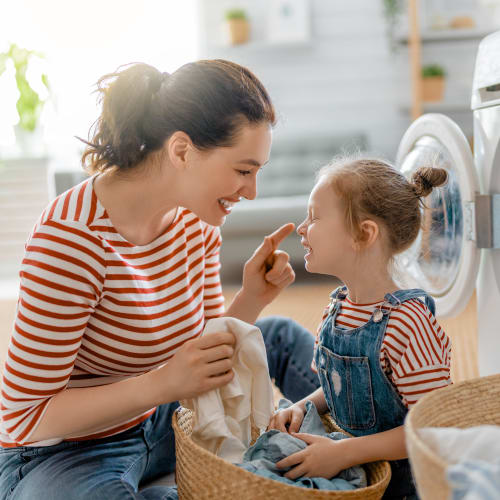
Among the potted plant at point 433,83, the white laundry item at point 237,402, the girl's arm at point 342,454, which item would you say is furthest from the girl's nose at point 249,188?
the potted plant at point 433,83

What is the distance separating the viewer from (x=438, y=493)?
0.64 metres

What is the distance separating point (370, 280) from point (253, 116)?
349mm

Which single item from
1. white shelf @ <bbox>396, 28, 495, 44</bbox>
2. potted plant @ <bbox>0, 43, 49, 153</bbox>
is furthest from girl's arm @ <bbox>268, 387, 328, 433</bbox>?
potted plant @ <bbox>0, 43, 49, 153</bbox>

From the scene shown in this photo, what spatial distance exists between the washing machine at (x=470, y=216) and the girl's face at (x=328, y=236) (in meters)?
0.15

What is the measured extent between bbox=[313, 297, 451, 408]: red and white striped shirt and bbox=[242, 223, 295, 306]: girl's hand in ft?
0.90

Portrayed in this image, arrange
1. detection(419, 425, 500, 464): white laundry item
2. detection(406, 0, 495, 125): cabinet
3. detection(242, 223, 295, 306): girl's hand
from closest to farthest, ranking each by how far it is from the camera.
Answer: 1. detection(419, 425, 500, 464): white laundry item
2. detection(242, 223, 295, 306): girl's hand
3. detection(406, 0, 495, 125): cabinet

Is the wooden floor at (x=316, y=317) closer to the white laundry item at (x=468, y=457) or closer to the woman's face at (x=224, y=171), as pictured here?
the woman's face at (x=224, y=171)

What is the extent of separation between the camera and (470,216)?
4.34 feet

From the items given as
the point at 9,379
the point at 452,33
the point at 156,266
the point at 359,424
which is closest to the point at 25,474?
the point at 9,379

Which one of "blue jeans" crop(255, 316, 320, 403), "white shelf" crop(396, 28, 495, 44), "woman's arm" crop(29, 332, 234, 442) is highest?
"white shelf" crop(396, 28, 495, 44)

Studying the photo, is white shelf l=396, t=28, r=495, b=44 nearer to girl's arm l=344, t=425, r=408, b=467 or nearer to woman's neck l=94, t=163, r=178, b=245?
woman's neck l=94, t=163, r=178, b=245

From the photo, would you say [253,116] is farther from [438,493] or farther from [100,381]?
[438,493]

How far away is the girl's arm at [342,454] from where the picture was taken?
97 centimetres

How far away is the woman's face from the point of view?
1.13 metres
